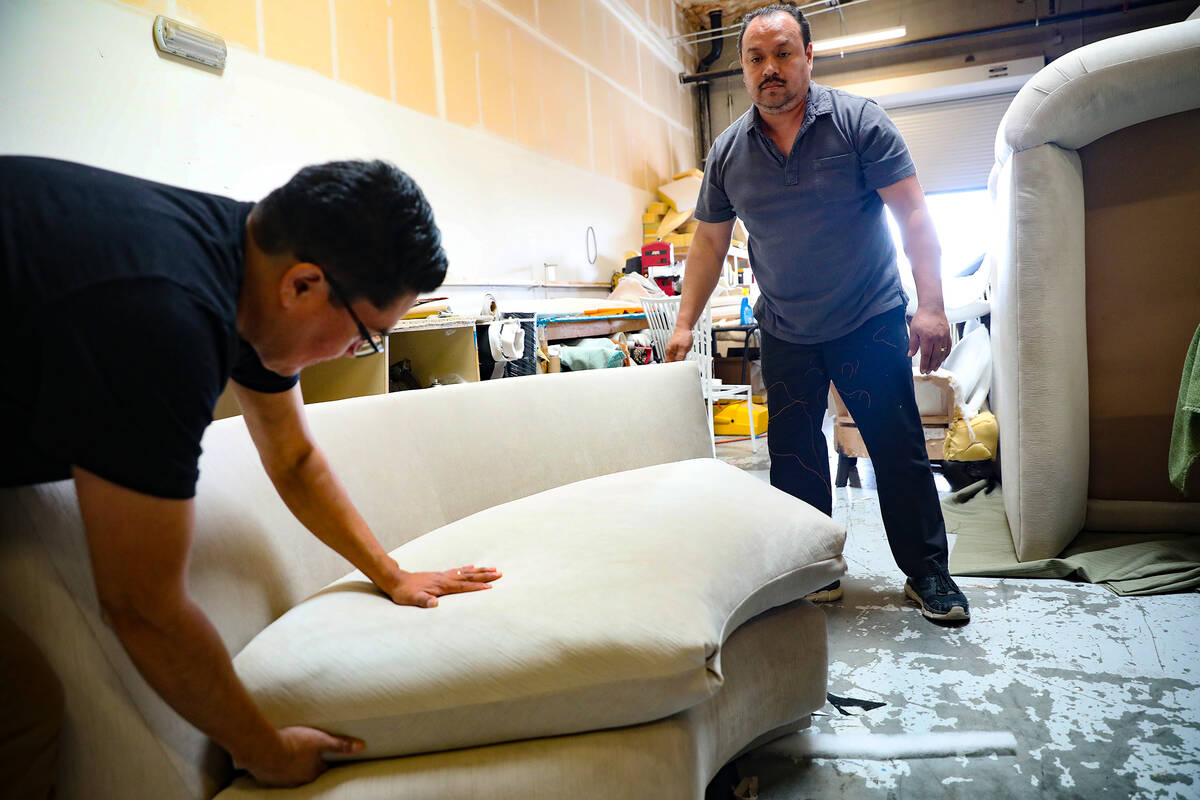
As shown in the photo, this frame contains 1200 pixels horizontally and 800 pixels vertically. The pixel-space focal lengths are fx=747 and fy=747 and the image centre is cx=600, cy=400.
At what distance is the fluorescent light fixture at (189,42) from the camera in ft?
8.51

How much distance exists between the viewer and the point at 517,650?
0.92 metres

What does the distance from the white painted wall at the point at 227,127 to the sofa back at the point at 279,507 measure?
1.72 meters

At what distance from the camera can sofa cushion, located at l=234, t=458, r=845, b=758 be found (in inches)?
35.3

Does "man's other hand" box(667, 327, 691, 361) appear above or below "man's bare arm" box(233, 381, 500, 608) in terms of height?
above

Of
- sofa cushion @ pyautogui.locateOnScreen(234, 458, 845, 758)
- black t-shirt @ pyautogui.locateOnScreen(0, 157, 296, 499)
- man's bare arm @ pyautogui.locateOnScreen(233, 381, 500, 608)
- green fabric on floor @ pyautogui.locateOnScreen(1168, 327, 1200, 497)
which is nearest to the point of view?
black t-shirt @ pyautogui.locateOnScreen(0, 157, 296, 499)

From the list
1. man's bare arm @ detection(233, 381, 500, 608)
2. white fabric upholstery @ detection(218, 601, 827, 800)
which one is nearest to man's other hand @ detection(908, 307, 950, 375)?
white fabric upholstery @ detection(218, 601, 827, 800)

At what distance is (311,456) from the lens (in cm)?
109

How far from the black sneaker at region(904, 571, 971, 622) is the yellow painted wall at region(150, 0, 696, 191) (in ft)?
10.2

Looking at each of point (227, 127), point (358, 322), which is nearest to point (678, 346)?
point (358, 322)

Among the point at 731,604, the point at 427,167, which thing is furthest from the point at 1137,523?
the point at 427,167

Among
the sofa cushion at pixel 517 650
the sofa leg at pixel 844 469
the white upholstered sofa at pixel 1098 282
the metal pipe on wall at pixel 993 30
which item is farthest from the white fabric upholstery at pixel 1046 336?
the metal pipe on wall at pixel 993 30

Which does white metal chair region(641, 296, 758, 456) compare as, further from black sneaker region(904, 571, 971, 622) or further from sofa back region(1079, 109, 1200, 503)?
black sneaker region(904, 571, 971, 622)

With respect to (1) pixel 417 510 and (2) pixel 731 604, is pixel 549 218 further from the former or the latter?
(2) pixel 731 604

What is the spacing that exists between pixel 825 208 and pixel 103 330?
1.81 metres
